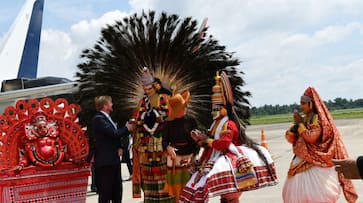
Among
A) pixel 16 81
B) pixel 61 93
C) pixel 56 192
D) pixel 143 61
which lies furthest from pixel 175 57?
pixel 16 81

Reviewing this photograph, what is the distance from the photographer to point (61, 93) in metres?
10.5

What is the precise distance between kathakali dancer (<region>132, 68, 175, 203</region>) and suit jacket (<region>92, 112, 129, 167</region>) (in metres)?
0.27

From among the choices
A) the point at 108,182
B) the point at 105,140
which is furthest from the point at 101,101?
the point at 108,182

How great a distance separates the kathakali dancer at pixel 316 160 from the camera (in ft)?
16.2

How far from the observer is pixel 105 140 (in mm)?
5797

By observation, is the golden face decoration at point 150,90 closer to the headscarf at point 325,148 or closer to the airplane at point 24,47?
the headscarf at point 325,148

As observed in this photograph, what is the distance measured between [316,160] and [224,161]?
3.02ft

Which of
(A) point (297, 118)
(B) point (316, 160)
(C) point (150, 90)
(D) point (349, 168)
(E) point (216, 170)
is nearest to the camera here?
(D) point (349, 168)

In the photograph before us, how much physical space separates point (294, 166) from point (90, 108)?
2572mm

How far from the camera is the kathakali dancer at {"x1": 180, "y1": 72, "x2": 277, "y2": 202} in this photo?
469cm

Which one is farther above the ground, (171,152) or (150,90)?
(150,90)

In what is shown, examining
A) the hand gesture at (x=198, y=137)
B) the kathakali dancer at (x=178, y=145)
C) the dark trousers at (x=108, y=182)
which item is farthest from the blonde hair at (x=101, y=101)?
the hand gesture at (x=198, y=137)

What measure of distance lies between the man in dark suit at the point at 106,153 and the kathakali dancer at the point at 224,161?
3.82ft

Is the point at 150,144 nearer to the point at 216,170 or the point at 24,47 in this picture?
the point at 216,170
